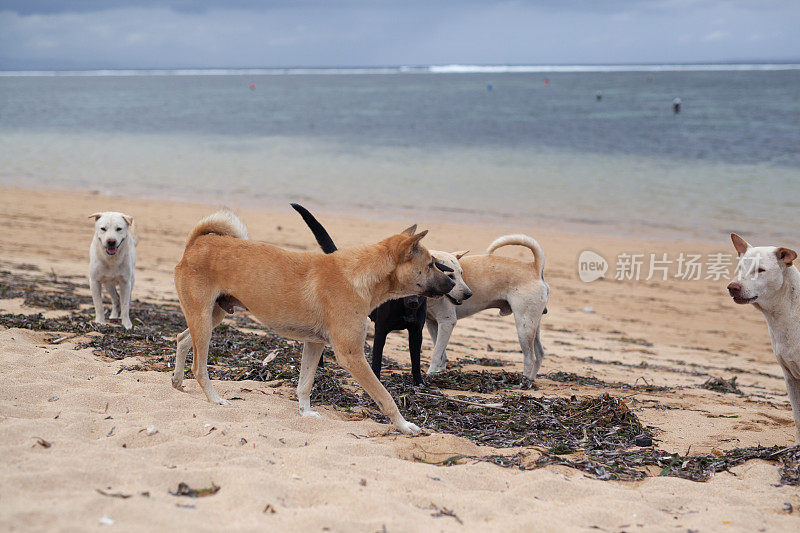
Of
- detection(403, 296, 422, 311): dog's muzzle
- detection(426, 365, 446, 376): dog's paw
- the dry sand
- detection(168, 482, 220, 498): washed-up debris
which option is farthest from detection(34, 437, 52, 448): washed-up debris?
detection(426, 365, 446, 376): dog's paw

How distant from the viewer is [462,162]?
2886 centimetres

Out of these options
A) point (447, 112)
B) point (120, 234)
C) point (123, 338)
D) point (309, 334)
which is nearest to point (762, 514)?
point (309, 334)

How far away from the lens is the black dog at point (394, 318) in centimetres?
606

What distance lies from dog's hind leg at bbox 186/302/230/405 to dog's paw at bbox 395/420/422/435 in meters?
1.36

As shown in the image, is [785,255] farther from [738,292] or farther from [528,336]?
[528,336]

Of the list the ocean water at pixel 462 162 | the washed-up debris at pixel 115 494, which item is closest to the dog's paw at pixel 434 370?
the washed-up debris at pixel 115 494

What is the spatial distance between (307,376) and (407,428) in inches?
37.3

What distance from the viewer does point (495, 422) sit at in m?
5.31

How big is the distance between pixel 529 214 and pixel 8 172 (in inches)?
792

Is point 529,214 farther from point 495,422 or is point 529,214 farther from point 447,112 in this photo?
point 447,112

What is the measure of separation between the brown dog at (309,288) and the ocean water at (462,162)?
41.3ft

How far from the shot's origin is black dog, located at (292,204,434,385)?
606 cm

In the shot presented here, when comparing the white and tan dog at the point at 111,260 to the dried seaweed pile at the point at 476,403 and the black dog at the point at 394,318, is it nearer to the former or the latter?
the dried seaweed pile at the point at 476,403

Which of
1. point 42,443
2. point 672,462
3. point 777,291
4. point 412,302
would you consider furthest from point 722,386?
point 42,443
